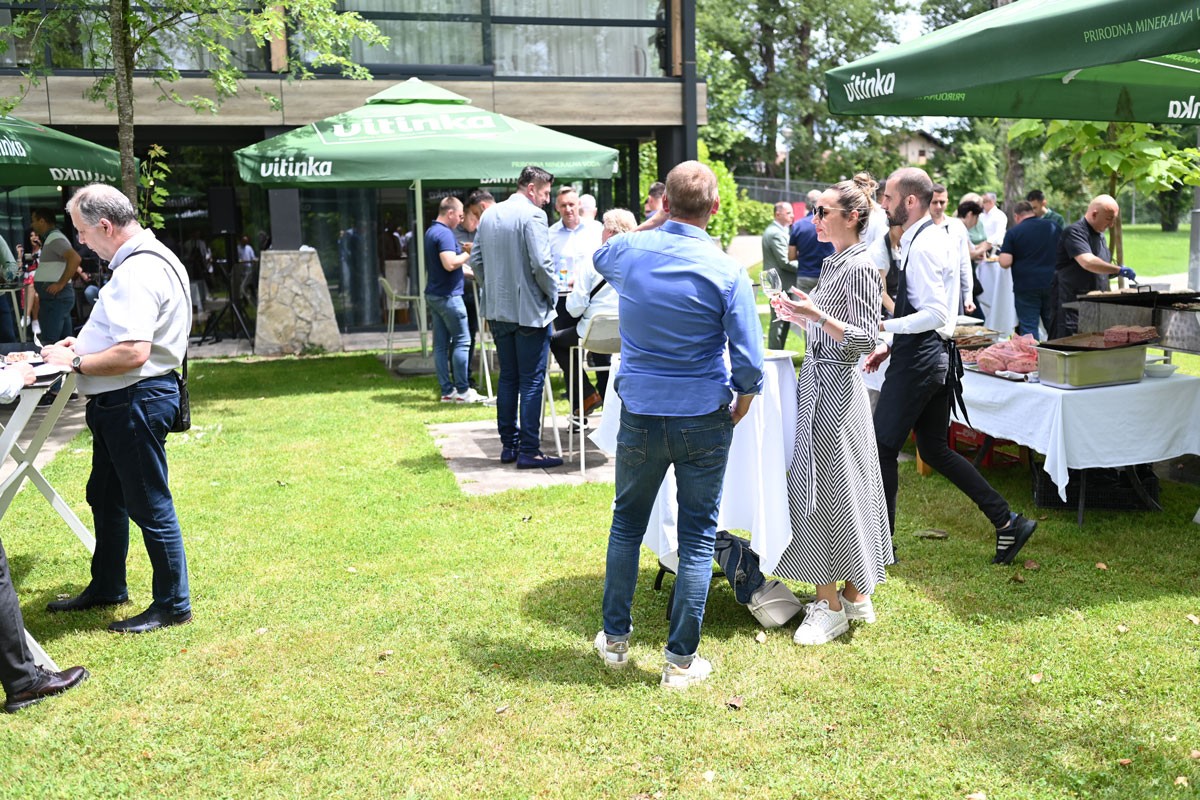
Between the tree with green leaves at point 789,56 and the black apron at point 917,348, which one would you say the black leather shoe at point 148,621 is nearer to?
the black apron at point 917,348

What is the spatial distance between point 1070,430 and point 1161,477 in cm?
183

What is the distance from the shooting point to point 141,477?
454cm

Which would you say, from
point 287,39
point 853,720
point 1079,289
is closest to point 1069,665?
point 853,720

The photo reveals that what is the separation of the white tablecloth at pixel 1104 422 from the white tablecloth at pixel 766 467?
2.03 meters

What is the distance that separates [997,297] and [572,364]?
23.6ft

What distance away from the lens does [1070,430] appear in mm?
5824

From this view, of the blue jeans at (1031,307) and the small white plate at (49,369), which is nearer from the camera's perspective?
the small white plate at (49,369)

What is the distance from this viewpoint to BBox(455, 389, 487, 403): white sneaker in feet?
33.6

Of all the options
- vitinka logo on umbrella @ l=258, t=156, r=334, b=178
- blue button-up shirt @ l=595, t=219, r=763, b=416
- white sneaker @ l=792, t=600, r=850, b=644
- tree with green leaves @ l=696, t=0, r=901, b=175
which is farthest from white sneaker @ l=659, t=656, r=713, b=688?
tree with green leaves @ l=696, t=0, r=901, b=175

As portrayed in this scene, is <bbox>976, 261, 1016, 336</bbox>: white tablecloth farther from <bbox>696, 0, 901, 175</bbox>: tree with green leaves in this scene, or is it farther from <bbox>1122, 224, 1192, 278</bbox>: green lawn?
<bbox>696, 0, 901, 175</bbox>: tree with green leaves

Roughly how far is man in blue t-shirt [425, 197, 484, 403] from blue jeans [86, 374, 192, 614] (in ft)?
17.8

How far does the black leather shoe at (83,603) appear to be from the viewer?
504 centimetres

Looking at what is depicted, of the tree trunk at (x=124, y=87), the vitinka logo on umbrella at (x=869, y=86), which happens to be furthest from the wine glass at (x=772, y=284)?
the tree trunk at (x=124, y=87)

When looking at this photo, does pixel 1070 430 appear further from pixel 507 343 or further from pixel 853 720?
pixel 507 343
